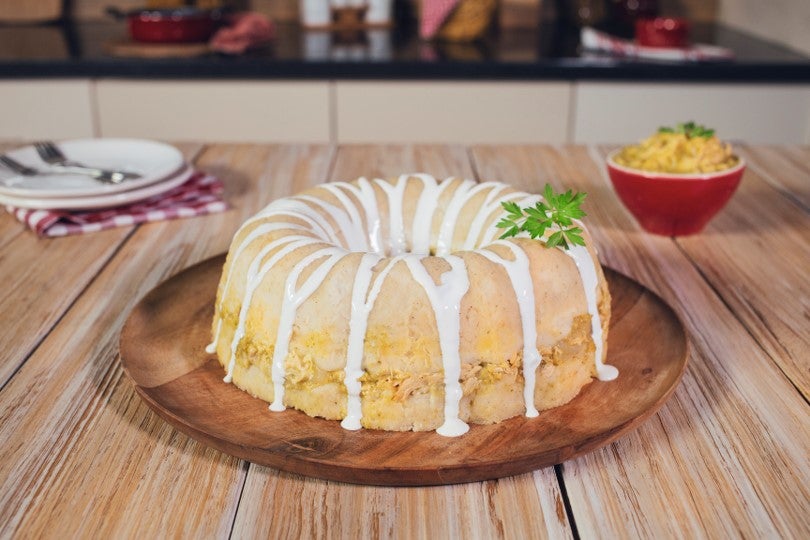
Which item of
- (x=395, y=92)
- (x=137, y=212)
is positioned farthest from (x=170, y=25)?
(x=137, y=212)

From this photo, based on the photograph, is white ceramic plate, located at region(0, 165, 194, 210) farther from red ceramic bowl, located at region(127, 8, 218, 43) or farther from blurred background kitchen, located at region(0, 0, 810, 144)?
red ceramic bowl, located at region(127, 8, 218, 43)

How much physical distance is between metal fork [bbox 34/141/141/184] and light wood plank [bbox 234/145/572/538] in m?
0.91

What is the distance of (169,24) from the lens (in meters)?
2.69

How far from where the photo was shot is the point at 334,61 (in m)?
2.57

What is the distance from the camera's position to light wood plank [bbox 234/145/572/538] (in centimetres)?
69

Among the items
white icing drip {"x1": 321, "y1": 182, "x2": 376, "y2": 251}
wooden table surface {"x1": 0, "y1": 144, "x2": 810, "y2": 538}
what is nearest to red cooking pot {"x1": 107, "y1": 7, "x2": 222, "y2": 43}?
wooden table surface {"x1": 0, "y1": 144, "x2": 810, "y2": 538}

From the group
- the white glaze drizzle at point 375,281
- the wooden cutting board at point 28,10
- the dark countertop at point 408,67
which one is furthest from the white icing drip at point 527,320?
the wooden cutting board at point 28,10

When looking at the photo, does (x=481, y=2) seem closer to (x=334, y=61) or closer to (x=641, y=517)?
(x=334, y=61)

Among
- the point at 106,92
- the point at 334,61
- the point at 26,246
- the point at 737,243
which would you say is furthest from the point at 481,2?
the point at 26,246

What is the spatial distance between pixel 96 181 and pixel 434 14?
1720 millimetres

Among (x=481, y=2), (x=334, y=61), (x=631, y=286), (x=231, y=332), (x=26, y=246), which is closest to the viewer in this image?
(x=231, y=332)

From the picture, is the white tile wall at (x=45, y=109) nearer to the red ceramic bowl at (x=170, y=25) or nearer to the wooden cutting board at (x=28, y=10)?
the red ceramic bowl at (x=170, y=25)

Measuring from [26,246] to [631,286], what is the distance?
3.00 ft

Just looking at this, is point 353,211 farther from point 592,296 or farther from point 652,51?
point 652,51
